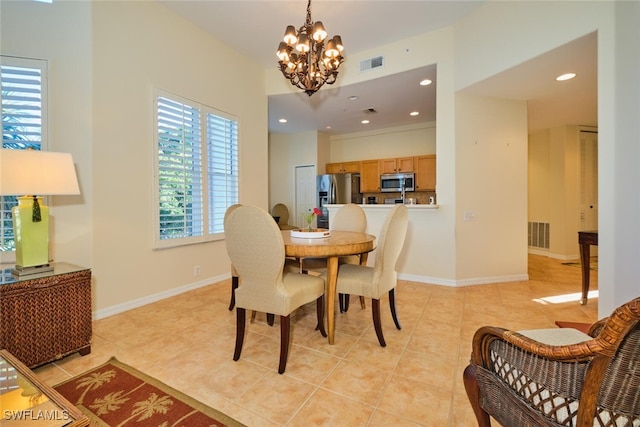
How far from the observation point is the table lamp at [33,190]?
64.4 inches

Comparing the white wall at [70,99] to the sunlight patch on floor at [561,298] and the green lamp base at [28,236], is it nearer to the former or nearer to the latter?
the green lamp base at [28,236]

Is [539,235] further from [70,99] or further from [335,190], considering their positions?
[70,99]

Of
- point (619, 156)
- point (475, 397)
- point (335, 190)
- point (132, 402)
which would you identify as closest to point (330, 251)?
point (475, 397)

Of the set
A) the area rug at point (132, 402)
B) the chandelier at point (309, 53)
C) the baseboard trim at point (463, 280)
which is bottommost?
the area rug at point (132, 402)

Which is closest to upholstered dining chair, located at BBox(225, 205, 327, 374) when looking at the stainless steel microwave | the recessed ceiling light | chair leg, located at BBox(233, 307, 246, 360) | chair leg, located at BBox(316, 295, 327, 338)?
chair leg, located at BBox(233, 307, 246, 360)

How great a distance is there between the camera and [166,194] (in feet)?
10.0

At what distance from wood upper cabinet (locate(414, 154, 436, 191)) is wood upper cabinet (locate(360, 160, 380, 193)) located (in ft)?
2.93

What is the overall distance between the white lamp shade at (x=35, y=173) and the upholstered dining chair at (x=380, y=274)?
6.61ft

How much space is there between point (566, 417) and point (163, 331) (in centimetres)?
251

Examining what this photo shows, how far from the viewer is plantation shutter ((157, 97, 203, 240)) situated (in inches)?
119

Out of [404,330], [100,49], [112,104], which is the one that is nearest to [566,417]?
[404,330]

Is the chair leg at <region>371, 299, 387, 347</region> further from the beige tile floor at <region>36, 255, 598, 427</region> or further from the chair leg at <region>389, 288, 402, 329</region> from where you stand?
the chair leg at <region>389, 288, 402, 329</region>

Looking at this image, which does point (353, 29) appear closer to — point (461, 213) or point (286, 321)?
point (461, 213)

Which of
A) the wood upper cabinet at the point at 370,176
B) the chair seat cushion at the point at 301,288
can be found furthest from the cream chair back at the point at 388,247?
the wood upper cabinet at the point at 370,176
